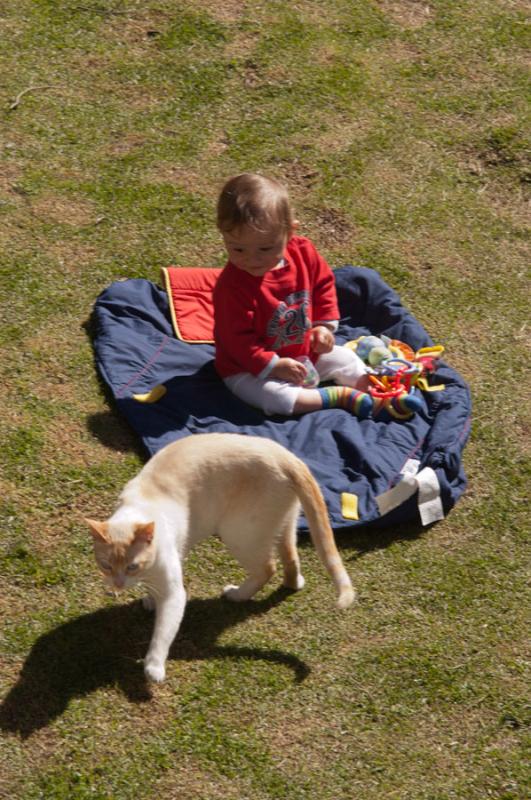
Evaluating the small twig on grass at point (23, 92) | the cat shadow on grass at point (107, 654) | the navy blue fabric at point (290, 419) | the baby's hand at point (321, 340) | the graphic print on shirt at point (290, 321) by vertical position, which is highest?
the graphic print on shirt at point (290, 321)

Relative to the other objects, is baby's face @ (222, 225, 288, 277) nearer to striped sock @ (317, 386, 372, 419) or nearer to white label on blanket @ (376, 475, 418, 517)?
striped sock @ (317, 386, 372, 419)

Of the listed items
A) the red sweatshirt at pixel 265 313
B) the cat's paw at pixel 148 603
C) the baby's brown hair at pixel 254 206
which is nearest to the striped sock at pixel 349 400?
the red sweatshirt at pixel 265 313

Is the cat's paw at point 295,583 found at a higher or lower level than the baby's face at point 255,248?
lower

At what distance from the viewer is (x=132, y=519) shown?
3.68 metres

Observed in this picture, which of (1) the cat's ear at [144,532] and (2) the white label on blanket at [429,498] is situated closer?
(1) the cat's ear at [144,532]

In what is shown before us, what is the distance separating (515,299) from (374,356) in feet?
4.30

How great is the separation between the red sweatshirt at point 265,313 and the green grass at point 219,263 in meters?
0.69

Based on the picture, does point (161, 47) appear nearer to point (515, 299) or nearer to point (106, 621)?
point (515, 299)

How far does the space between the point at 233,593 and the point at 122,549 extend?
87 cm

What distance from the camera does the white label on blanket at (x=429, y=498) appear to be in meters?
4.77

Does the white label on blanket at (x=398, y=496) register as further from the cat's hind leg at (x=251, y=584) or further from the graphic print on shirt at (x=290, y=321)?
the graphic print on shirt at (x=290, y=321)

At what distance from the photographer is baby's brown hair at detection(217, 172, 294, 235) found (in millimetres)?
4941

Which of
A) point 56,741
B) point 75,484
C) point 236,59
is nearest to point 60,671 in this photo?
point 56,741

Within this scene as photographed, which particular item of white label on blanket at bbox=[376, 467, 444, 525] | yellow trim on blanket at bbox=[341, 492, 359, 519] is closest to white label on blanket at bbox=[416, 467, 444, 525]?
white label on blanket at bbox=[376, 467, 444, 525]
